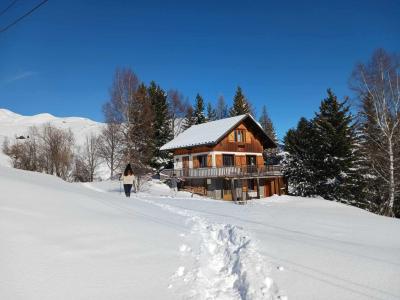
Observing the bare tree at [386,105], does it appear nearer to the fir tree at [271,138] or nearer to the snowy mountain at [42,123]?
the fir tree at [271,138]

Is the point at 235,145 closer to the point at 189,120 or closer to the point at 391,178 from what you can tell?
the point at 391,178

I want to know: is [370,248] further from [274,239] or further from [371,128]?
[371,128]

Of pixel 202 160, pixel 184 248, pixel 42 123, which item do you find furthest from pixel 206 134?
pixel 42 123

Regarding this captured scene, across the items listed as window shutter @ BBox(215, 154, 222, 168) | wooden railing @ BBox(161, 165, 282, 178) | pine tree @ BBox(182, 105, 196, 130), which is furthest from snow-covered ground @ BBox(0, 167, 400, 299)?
pine tree @ BBox(182, 105, 196, 130)

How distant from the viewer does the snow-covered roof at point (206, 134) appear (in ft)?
110

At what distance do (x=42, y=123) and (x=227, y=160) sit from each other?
66179 mm

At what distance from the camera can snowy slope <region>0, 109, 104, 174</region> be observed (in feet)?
243

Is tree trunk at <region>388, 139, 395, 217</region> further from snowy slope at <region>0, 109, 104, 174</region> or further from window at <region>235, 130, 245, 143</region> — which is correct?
snowy slope at <region>0, 109, 104, 174</region>

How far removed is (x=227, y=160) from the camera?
34.7 m

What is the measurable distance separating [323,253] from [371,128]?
80.7 feet

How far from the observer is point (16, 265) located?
544 cm

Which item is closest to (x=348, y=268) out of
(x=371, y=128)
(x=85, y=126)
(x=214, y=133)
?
(x=371, y=128)

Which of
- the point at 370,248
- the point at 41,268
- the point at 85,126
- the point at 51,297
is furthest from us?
the point at 85,126

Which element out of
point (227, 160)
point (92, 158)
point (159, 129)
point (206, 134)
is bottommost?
point (227, 160)
